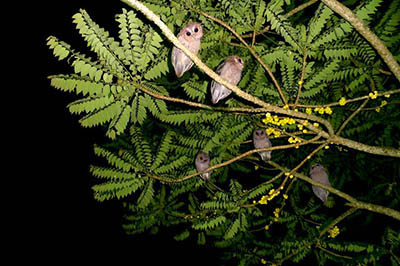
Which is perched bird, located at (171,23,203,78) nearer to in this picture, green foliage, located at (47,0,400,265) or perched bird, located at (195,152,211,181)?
green foliage, located at (47,0,400,265)

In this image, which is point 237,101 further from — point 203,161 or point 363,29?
point 363,29

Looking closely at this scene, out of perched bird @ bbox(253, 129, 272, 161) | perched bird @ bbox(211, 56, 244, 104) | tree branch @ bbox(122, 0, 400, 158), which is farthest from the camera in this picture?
perched bird @ bbox(253, 129, 272, 161)

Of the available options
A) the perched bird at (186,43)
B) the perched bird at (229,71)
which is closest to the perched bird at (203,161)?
the perched bird at (229,71)

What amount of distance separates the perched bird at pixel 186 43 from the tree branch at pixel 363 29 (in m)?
0.74

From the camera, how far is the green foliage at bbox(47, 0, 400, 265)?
1.33 m

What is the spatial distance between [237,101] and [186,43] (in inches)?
33.9

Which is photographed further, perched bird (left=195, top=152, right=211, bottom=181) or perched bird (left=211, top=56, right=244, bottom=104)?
perched bird (left=195, top=152, right=211, bottom=181)

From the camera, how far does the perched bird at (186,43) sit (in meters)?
1.43

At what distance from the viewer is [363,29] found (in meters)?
1.35

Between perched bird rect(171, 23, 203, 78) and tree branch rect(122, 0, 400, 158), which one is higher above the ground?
perched bird rect(171, 23, 203, 78)

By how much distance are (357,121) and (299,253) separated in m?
1.54

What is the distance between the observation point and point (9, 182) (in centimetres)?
653

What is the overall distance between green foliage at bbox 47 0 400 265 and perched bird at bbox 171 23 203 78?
11 cm

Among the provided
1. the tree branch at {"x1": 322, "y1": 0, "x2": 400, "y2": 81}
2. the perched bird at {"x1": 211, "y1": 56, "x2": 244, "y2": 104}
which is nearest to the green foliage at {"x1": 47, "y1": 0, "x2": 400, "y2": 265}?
the tree branch at {"x1": 322, "y1": 0, "x2": 400, "y2": 81}
